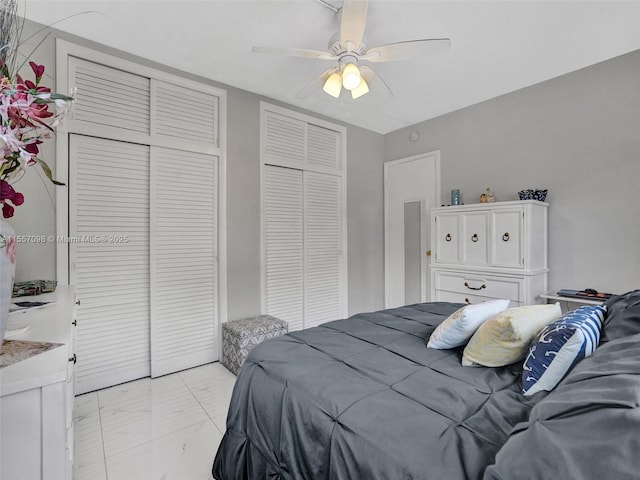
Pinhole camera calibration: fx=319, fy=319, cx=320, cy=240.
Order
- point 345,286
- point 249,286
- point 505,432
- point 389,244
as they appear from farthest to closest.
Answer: point 389,244, point 345,286, point 249,286, point 505,432

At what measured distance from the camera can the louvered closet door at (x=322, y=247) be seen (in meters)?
3.75

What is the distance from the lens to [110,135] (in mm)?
2514

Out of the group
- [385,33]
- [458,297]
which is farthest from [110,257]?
[458,297]

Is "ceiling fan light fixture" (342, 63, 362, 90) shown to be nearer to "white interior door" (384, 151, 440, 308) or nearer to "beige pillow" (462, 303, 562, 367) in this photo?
"beige pillow" (462, 303, 562, 367)

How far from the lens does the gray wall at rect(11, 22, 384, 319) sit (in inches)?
87.7

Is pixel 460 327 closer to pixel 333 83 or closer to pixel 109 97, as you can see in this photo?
pixel 333 83

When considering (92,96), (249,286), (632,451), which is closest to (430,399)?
(632,451)

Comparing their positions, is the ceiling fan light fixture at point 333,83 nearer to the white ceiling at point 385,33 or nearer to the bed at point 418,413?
the white ceiling at point 385,33

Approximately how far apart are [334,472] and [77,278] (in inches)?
94.3

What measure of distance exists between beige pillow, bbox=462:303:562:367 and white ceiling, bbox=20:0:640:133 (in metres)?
1.96

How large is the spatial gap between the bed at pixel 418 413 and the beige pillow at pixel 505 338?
46 millimetres

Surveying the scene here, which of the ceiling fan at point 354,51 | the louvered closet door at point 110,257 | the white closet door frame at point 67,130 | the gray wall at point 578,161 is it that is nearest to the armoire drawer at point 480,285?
the gray wall at point 578,161

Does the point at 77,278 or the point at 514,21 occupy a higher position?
the point at 514,21

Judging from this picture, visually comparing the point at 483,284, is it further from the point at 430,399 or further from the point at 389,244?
the point at 430,399
